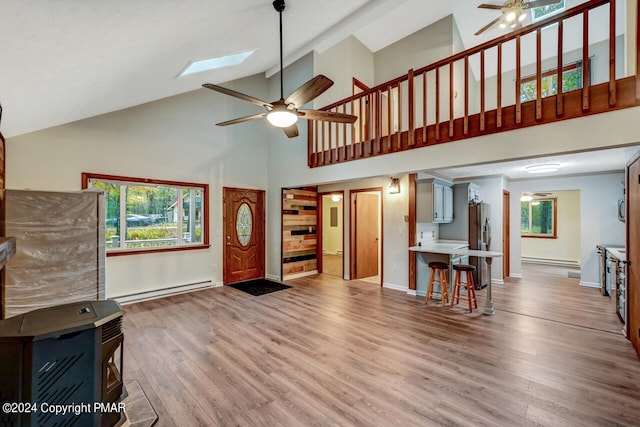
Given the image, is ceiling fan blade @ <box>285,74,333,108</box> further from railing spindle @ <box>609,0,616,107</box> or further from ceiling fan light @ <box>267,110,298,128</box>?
railing spindle @ <box>609,0,616,107</box>

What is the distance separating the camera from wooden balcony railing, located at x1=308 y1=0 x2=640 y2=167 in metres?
2.50

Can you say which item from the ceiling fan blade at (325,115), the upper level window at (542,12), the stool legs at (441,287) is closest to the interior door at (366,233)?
the stool legs at (441,287)

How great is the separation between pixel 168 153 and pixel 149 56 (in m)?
2.69

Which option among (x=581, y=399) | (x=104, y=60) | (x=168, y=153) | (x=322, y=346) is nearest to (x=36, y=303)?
(x=104, y=60)

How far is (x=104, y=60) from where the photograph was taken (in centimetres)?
221

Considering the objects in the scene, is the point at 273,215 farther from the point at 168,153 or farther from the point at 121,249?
the point at 121,249

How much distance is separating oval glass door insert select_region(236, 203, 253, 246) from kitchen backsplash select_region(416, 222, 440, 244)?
3595 mm

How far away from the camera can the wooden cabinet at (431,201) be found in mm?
4766

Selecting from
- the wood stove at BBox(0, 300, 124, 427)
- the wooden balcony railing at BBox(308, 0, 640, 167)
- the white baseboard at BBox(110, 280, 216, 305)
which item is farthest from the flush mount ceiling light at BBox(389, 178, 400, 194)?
the wood stove at BBox(0, 300, 124, 427)

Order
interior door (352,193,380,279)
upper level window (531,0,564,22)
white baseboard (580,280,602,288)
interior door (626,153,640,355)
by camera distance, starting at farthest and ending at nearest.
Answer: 1. interior door (352,193,380,279)
2. upper level window (531,0,564,22)
3. white baseboard (580,280,602,288)
4. interior door (626,153,640,355)

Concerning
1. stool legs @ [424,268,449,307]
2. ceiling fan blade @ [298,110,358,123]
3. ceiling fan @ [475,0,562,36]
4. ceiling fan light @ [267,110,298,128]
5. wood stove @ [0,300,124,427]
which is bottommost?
stool legs @ [424,268,449,307]

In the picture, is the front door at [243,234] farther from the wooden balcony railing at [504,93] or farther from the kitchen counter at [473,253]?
the kitchen counter at [473,253]

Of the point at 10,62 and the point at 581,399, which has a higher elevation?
the point at 10,62

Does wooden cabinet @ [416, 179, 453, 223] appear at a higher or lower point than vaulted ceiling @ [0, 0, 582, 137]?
lower
